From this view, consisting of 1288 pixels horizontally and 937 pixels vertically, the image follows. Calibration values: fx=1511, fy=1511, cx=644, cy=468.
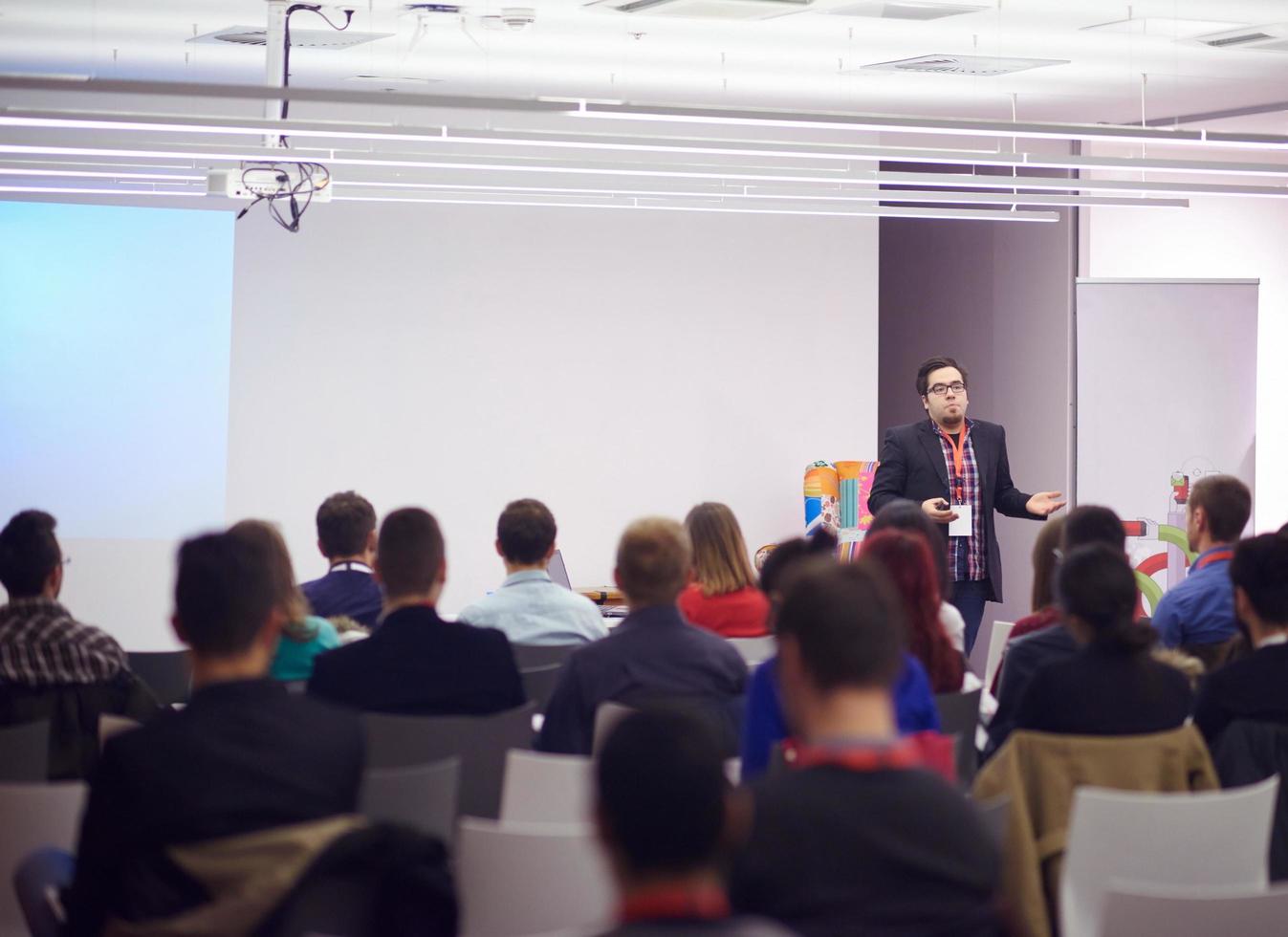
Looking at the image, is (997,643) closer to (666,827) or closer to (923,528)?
(923,528)

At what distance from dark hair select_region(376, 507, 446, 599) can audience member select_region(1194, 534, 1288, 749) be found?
6.01 feet

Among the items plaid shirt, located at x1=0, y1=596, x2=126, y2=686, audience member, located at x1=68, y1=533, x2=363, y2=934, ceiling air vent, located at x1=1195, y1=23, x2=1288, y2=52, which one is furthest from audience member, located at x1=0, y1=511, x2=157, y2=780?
ceiling air vent, located at x1=1195, y1=23, x2=1288, y2=52

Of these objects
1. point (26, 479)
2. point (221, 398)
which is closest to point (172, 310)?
point (221, 398)

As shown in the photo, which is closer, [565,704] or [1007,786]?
[1007,786]

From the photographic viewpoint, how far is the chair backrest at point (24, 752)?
128 inches

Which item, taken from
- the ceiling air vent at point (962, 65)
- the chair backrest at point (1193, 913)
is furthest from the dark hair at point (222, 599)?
the ceiling air vent at point (962, 65)

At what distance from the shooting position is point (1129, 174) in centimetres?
1030

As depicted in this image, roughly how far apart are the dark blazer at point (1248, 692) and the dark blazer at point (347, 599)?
2694 millimetres

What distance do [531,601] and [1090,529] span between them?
1734 mm

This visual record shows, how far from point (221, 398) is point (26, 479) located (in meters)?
1.19

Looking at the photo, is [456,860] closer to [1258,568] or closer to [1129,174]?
[1258,568]

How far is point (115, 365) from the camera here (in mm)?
8875

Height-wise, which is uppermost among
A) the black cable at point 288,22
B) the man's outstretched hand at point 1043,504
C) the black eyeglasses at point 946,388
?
the black cable at point 288,22

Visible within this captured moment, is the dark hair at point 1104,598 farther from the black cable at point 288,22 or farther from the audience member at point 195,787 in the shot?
the black cable at point 288,22
